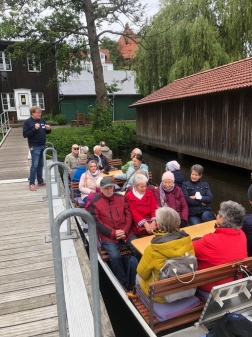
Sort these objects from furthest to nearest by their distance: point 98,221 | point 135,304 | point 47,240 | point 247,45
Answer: point 247,45, point 47,240, point 98,221, point 135,304

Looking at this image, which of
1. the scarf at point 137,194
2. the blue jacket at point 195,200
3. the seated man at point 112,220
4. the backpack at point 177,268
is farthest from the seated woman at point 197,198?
the backpack at point 177,268

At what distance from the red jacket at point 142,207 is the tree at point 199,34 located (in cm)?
1444

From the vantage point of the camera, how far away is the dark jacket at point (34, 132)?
6.12 m

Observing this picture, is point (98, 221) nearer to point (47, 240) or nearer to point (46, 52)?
point (47, 240)

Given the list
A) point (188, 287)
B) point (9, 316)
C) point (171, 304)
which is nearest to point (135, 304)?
point (171, 304)

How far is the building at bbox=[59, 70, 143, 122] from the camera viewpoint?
28225 mm

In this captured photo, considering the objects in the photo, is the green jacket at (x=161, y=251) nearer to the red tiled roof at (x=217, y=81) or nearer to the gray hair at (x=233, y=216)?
the gray hair at (x=233, y=216)

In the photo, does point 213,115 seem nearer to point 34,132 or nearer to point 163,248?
point 34,132

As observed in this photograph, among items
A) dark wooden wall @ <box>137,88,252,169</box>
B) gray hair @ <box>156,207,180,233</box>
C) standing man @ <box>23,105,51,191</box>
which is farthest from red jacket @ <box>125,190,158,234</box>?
dark wooden wall @ <box>137,88,252,169</box>

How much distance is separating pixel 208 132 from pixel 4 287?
11201 millimetres

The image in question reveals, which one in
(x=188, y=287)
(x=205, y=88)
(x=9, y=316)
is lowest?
(x=9, y=316)

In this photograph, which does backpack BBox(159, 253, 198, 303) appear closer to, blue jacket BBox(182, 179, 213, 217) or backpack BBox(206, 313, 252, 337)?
backpack BBox(206, 313, 252, 337)

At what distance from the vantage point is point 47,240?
14.0 feet

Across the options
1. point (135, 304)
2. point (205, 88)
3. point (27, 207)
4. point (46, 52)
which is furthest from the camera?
point (46, 52)
